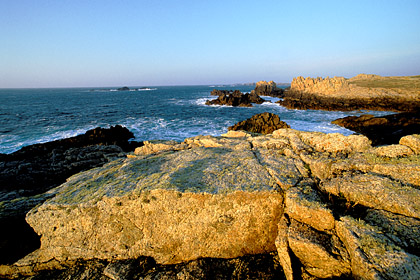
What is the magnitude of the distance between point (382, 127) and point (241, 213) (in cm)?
3459

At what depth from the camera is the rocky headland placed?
48625mm

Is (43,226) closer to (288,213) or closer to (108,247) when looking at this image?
(108,247)

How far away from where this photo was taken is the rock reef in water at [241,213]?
3.59m

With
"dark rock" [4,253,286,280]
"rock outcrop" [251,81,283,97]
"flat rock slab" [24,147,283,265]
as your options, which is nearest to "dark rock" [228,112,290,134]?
"flat rock slab" [24,147,283,265]

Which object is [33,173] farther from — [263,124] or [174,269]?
[263,124]

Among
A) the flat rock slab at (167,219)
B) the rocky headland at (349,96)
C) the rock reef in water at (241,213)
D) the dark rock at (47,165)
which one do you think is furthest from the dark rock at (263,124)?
the rocky headland at (349,96)

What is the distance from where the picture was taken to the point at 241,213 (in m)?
4.47

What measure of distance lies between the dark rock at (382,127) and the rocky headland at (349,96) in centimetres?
1838

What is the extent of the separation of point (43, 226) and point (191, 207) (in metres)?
4.09

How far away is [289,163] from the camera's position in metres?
5.62

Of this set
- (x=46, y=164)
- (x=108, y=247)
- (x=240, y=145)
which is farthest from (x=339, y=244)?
(x=46, y=164)

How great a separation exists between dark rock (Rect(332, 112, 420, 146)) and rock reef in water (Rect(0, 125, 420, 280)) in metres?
24.1

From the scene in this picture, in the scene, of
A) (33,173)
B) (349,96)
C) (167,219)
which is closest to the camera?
(167,219)

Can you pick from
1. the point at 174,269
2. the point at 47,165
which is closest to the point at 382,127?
the point at 174,269
